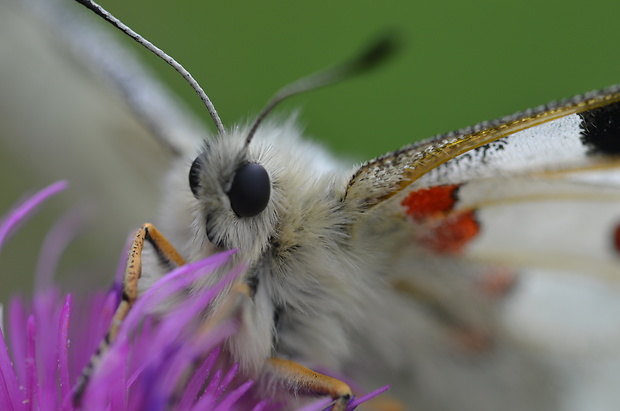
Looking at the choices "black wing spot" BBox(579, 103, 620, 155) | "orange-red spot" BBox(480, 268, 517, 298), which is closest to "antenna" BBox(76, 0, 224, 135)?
"black wing spot" BBox(579, 103, 620, 155)

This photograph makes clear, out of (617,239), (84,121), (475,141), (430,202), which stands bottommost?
(617,239)

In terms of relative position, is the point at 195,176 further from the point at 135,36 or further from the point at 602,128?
the point at 602,128

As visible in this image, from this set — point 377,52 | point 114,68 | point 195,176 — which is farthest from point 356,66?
point 114,68

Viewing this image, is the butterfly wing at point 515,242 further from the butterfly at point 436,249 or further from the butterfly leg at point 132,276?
the butterfly leg at point 132,276

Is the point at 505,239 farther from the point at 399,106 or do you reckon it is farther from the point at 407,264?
the point at 399,106

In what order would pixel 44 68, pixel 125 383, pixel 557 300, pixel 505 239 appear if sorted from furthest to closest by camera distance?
pixel 44 68, pixel 557 300, pixel 505 239, pixel 125 383

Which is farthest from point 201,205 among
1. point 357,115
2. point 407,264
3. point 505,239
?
point 357,115

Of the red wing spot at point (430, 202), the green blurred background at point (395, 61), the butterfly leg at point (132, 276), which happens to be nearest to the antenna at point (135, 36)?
the butterfly leg at point (132, 276)
